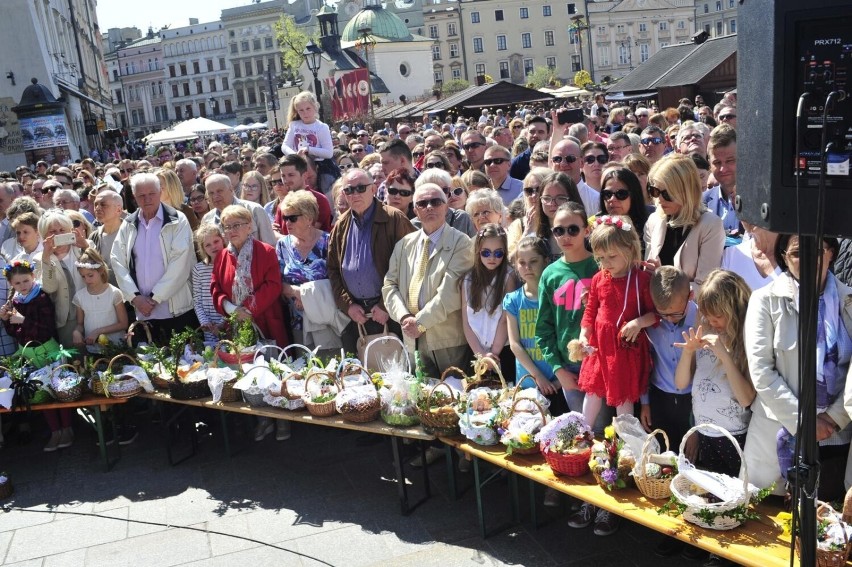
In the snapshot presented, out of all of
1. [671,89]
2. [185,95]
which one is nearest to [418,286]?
[671,89]

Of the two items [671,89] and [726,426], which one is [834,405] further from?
[671,89]

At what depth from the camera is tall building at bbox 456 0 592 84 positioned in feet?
311

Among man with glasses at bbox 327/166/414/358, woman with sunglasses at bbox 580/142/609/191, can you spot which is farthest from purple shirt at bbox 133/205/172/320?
woman with sunglasses at bbox 580/142/609/191

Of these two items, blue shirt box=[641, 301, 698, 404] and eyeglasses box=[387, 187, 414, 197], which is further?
eyeglasses box=[387, 187, 414, 197]

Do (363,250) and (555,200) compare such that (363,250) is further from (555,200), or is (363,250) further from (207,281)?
(555,200)

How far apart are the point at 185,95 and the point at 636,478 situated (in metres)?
121

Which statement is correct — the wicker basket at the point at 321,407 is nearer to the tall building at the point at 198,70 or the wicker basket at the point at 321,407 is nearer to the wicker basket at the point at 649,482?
the wicker basket at the point at 649,482

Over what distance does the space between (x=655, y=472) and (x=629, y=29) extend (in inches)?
3823

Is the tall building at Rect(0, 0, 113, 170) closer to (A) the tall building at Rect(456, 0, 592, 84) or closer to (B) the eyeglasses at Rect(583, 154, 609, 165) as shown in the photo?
(B) the eyeglasses at Rect(583, 154, 609, 165)

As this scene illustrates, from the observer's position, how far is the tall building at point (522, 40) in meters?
94.8

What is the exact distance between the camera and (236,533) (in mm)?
5184

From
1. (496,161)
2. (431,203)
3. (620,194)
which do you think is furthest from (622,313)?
(496,161)

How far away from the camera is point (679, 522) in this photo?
11.8 feet

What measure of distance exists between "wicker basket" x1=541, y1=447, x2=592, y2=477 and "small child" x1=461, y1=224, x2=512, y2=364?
1.11m
